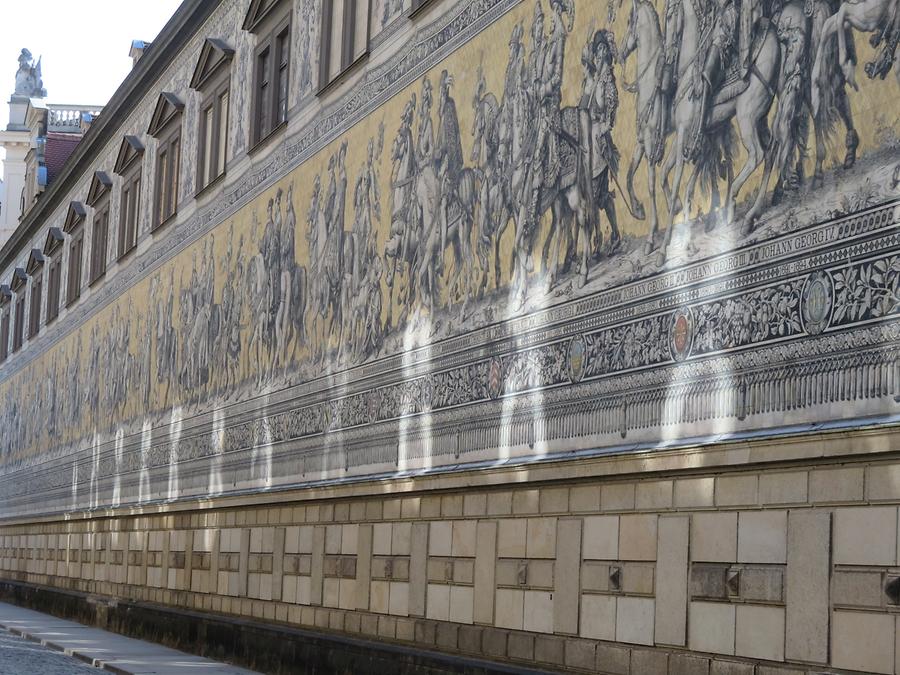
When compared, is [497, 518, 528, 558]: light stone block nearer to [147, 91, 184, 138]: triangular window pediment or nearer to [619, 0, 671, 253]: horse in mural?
[619, 0, 671, 253]: horse in mural

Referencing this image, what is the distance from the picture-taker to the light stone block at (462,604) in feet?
38.4

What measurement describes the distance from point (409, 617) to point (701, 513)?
466cm

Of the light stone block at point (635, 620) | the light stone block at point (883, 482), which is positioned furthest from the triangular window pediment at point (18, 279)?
the light stone block at point (883, 482)

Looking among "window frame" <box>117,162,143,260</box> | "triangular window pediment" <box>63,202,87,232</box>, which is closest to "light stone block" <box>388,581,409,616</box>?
"window frame" <box>117,162,143,260</box>

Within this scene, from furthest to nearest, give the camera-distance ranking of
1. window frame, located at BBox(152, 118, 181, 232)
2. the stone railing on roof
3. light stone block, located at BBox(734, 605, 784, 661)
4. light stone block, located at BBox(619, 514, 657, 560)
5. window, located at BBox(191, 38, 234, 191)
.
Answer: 1. the stone railing on roof
2. window frame, located at BBox(152, 118, 181, 232)
3. window, located at BBox(191, 38, 234, 191)
4. light stone block, located at BBox(619, 514, 657, 560)
5. light stone block, located at BBox(734, 605, 784, 661)

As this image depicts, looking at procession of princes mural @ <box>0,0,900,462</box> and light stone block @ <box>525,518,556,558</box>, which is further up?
procession of princes mural @ <box>0,0,900,462</box>

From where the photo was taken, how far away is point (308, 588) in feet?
51.1

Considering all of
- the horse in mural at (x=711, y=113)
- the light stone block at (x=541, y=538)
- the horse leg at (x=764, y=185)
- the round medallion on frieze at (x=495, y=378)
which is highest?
the horse in mural at (x=711, y=113)

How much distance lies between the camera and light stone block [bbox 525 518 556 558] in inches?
415

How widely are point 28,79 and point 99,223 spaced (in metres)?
30.9

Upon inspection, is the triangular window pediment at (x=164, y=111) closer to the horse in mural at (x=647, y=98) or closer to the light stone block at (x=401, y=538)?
the light stone block at (x=401, y=538)

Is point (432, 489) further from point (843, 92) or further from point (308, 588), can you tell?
point (843, 92)

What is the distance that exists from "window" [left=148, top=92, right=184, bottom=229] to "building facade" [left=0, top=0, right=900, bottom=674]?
1.89 metres

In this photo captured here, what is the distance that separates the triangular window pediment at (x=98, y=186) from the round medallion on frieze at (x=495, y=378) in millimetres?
19638
